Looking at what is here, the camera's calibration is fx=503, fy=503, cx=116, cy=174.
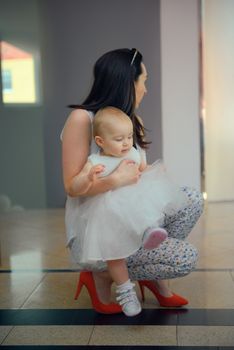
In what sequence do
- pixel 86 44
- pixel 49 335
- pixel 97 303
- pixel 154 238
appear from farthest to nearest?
1. pixel 86 44
2. pixel 97 303
3. pixel 49 335
4. pixel 154 238

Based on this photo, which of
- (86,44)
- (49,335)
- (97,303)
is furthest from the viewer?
(86,44)

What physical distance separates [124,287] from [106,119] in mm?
577

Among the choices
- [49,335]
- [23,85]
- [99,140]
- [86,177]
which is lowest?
[49,335]

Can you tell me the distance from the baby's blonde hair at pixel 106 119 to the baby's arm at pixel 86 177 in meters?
0.11

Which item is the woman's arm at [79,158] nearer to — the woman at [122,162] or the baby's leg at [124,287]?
the woman at [122,162]

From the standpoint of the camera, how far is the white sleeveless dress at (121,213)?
1651 mm

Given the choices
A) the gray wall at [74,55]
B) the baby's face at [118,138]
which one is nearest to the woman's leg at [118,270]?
the baby's face at [118,138]

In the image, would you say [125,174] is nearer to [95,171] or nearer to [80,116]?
[95,171]

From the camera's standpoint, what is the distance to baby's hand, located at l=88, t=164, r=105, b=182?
5.41ft

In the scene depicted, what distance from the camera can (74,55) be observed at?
13.5 feet

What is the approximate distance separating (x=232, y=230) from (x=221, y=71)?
1519 mm

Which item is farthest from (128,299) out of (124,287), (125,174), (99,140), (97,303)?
(99,140)

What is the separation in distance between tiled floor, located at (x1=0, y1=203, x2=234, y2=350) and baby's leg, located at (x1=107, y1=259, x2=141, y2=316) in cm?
7

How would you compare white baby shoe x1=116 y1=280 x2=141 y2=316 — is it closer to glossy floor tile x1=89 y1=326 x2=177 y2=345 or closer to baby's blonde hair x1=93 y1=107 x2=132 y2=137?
glossy floor tile x1=89 y1=326 x2=177 y2=345
